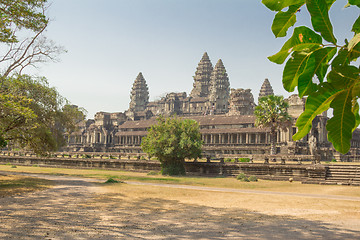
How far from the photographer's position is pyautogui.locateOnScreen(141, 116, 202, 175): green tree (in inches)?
1502

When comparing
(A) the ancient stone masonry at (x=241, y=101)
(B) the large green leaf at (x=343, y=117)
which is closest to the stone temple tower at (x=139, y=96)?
(A) the ancient stone masonry at (x=241, y=101)

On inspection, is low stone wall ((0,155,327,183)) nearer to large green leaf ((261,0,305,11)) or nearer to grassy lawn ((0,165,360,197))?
grassy lawn ((0,165,360,197))

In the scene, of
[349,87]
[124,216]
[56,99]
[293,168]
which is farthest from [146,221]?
[293,168]

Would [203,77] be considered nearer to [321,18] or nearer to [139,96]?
[139,96]

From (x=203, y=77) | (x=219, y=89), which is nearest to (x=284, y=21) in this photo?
(x=219, y=89)

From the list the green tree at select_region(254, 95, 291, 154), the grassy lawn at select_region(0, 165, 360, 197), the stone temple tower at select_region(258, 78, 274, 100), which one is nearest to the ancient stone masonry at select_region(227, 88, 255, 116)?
the stone temple tower at select_region(258, 78, 274, 100)

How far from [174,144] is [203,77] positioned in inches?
4880

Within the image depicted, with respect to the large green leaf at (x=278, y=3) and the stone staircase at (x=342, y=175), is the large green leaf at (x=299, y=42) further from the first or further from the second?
the stone staircase at (x=342, y=175)

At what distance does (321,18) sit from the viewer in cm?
263

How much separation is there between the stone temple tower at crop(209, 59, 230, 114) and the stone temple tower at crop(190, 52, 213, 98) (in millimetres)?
12268

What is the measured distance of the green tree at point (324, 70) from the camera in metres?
2.63

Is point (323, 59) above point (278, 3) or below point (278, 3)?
below

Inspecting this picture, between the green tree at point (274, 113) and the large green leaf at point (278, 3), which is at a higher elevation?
the green tree at point (274, 113)

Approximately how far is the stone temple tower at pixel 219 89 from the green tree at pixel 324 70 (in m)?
139
